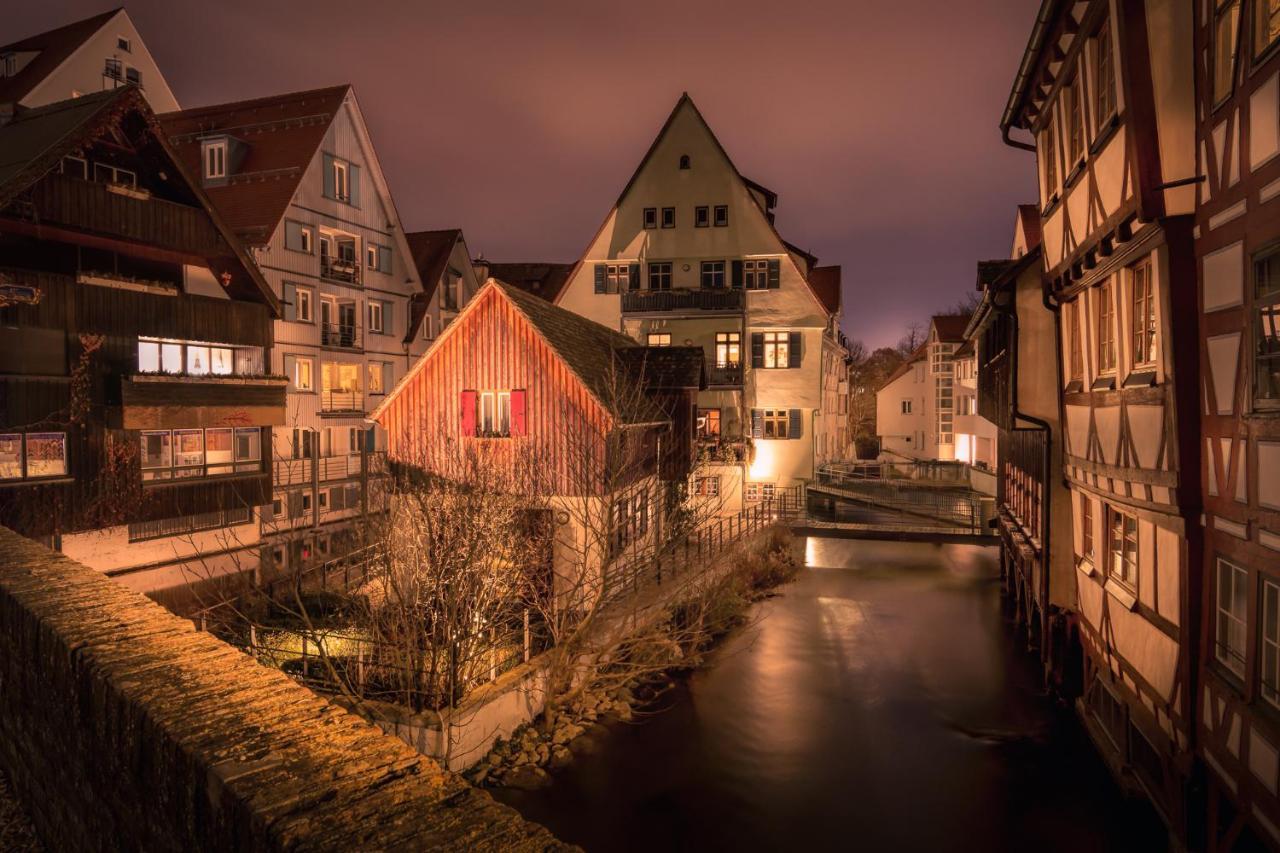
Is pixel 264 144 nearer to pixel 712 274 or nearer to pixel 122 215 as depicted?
pixel 122 215

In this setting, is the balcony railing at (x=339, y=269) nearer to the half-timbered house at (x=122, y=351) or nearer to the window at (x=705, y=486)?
the half-timbered house at (x=122, y=351)

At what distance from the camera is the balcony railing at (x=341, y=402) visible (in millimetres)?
31078

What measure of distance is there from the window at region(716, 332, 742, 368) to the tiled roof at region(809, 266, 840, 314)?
1059cm

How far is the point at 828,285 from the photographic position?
43812mm

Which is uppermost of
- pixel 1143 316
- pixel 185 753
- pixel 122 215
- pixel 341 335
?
pixel 122 215

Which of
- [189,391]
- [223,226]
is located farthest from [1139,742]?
[223,226]

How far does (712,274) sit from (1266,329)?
90.2 ft

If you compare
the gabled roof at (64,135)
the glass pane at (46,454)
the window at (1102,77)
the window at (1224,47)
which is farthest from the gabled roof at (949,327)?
the glass pane at (46,454)

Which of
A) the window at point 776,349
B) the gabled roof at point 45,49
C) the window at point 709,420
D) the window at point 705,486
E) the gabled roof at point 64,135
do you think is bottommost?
the window at point 705,486

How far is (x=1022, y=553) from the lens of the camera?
54.3 ft

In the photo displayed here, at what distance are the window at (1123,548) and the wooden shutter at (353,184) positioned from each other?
96.5 feet

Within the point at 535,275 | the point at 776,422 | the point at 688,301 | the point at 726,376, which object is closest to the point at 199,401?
the point at 688,301

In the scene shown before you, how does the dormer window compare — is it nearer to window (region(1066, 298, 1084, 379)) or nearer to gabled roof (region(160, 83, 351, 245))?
gabled roof (region(160, 83, 351, 245))

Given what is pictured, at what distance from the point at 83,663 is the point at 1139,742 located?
13.0m
